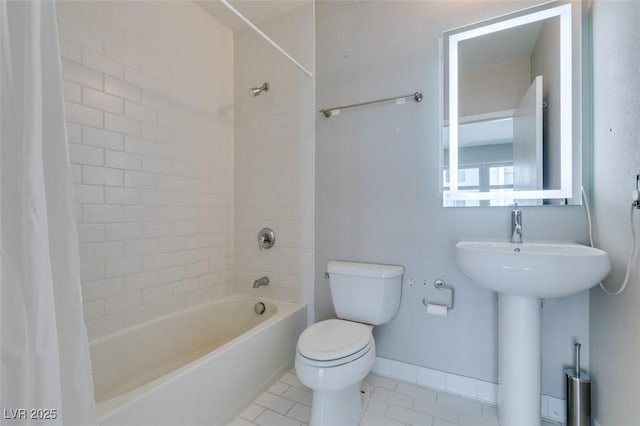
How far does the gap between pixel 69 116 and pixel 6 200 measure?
1.14 metres

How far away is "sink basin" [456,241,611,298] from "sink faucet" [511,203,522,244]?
19 centimetres

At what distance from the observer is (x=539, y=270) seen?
110 cm

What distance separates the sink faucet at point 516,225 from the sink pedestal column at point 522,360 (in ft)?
1.04

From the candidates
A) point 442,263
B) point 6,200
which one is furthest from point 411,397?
point 6,200

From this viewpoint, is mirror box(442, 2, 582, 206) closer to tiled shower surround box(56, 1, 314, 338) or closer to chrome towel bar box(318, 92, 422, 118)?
chrome towel bar box(318, 92, 422, 118)

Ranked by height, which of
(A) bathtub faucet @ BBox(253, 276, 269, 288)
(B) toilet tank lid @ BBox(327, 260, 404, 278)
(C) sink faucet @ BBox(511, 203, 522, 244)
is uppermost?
(C) sink faucet @ BBox(511, 203, 522, 244)

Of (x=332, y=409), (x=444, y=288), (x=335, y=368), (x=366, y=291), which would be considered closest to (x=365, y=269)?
(x=366, y=291)

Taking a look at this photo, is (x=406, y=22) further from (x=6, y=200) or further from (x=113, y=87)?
(x=6, y=200)

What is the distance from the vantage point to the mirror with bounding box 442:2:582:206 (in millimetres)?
1441

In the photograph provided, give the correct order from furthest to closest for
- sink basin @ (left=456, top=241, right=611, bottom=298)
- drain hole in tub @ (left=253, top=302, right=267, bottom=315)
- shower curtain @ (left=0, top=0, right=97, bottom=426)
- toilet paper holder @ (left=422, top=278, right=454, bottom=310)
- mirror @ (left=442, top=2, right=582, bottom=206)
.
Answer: drain hole in tub @ (left=253, top=302, right=267, bottom=315)
toilet paper holder @ (left=422, top=278, right=454, bottom=310)
mirror @ (left=442, top=2, right=582, bottom=206)
sink basin @ (left=456, top=241, right=611, bottom=298)
shower curtain @ (left=0, top=0, right=97, bottom=426)

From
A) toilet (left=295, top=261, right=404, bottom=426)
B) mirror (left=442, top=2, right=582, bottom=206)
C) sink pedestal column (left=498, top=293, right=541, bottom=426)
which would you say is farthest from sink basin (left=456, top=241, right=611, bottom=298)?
toilet (left=295, top=261, right=404, bottom=426)

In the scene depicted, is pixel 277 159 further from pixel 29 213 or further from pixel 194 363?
pixel 29 213

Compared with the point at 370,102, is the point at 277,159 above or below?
below

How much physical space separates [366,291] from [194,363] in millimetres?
950
